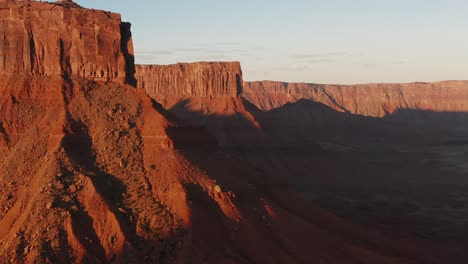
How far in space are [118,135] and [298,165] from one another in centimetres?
6471

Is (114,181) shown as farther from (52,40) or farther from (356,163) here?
(356,163)

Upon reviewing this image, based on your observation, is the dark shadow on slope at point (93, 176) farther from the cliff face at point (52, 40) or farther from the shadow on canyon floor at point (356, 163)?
the shadow on canyon floor at point (356, 163)

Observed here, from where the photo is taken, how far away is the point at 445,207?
8400 centimetres

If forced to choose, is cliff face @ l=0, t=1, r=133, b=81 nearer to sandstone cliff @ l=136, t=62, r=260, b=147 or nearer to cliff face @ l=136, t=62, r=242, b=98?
sandstone cliff @ l=136, t=62, r=260, b=147

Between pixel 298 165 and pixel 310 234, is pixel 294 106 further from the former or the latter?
pixel 310 234

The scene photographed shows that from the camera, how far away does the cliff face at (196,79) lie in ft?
437

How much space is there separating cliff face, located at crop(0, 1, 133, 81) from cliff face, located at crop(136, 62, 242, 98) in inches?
3312

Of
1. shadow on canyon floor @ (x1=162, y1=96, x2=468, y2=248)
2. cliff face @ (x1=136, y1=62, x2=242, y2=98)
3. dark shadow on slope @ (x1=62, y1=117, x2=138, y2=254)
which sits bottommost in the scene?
shadow on canyon floor @ (x1=162, y1=96, x2=468, y2=248)

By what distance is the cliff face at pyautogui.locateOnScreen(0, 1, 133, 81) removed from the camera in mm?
47562

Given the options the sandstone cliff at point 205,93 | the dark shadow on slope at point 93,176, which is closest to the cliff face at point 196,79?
the sandstone cliff at point 205,93

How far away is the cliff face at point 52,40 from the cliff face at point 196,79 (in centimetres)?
8413

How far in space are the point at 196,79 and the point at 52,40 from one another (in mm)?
A: 89238

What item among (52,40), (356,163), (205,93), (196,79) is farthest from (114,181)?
(196,79)

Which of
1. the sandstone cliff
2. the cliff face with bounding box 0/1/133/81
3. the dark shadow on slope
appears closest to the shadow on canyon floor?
the sandstone cliff
